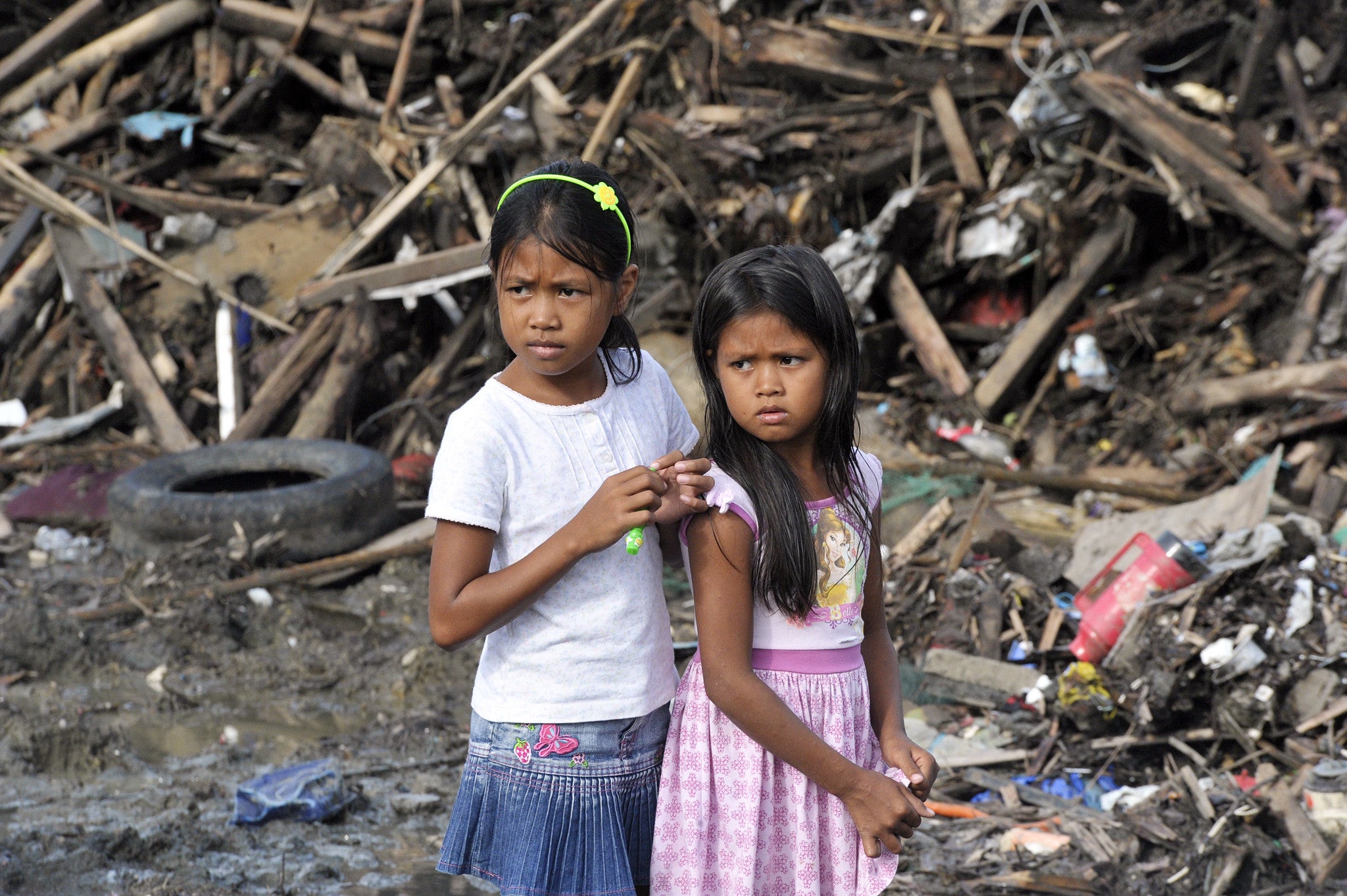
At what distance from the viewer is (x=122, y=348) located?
315 inches

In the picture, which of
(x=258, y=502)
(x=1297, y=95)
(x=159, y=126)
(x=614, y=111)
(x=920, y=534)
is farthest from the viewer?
(x=159, y=126)

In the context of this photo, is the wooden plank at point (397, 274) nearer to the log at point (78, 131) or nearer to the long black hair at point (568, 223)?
the log at point (78, 131)

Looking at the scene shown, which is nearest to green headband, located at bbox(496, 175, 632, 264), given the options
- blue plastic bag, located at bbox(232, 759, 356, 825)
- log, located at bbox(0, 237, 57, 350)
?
blue plastic bag, located at bbox(232, 759, 356, 825)

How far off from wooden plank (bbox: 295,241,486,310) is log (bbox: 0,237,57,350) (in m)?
2.14

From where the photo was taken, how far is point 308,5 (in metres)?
9.25

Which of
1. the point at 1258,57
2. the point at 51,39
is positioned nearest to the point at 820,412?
the point at 1258,57

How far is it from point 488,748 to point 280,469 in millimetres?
5239

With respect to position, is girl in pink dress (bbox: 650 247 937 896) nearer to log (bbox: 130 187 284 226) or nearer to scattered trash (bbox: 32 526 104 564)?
scattered trash (bbox: 32 526 104 564)

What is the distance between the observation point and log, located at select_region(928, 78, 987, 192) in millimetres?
7840

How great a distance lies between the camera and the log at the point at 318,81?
891 cm

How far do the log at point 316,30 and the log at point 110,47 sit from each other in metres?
0.34

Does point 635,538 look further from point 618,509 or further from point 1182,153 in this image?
point 1182,153

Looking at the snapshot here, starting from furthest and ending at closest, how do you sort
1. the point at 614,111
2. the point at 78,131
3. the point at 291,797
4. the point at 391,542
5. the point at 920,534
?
1. the point at 78,131
2. the point at 614,111
3. the point at 391,542
4. the point at 920,534
5. the point at 291,797

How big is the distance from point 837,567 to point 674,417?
468 millimetres
